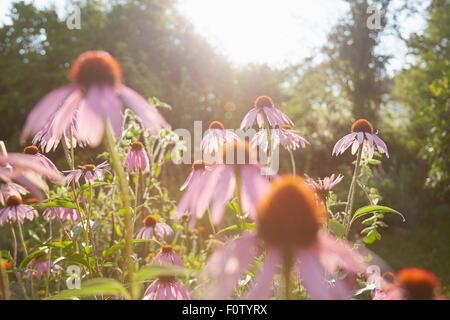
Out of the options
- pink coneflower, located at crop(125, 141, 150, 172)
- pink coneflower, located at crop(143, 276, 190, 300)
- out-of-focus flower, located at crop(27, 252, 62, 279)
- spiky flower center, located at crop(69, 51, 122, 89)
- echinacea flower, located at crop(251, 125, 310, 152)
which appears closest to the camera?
spiky flower center, located at crop(69, 51, 122, 89)

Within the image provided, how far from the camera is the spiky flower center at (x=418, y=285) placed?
2.28 feet

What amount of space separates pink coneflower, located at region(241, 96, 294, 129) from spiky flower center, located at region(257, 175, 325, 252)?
113 cm

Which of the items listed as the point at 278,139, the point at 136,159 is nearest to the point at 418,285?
the point at 278,139

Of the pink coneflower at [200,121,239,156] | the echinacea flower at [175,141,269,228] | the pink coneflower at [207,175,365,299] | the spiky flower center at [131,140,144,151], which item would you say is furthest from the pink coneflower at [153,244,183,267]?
the pink coneflower at [207,175,365,299]

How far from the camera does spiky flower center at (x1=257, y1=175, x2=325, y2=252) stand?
634 mm

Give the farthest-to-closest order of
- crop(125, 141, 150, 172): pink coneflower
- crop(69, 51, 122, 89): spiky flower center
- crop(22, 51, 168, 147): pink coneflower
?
crop(125, 141, 150, 172): pink coneflower, crop(69, 51, 122, 89): spiky flower center, crop(22, 51, 168, 147): pink coneflower

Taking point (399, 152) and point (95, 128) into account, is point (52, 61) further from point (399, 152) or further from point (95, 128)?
point (95, 128)

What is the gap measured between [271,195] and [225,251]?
102 millimetres

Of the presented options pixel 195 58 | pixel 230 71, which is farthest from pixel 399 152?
pixel 195 58

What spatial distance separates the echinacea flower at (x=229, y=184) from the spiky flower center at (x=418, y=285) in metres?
0.24

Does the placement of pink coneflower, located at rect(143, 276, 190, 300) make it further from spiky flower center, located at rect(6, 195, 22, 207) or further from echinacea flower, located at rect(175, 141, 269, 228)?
spiky flower center, located at rect(6, 195, 22, 207)

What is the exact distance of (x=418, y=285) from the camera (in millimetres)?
694

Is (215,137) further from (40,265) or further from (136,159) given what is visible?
(40,265)

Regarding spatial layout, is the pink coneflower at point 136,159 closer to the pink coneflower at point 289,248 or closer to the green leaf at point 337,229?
the green leaf at point 337,229
